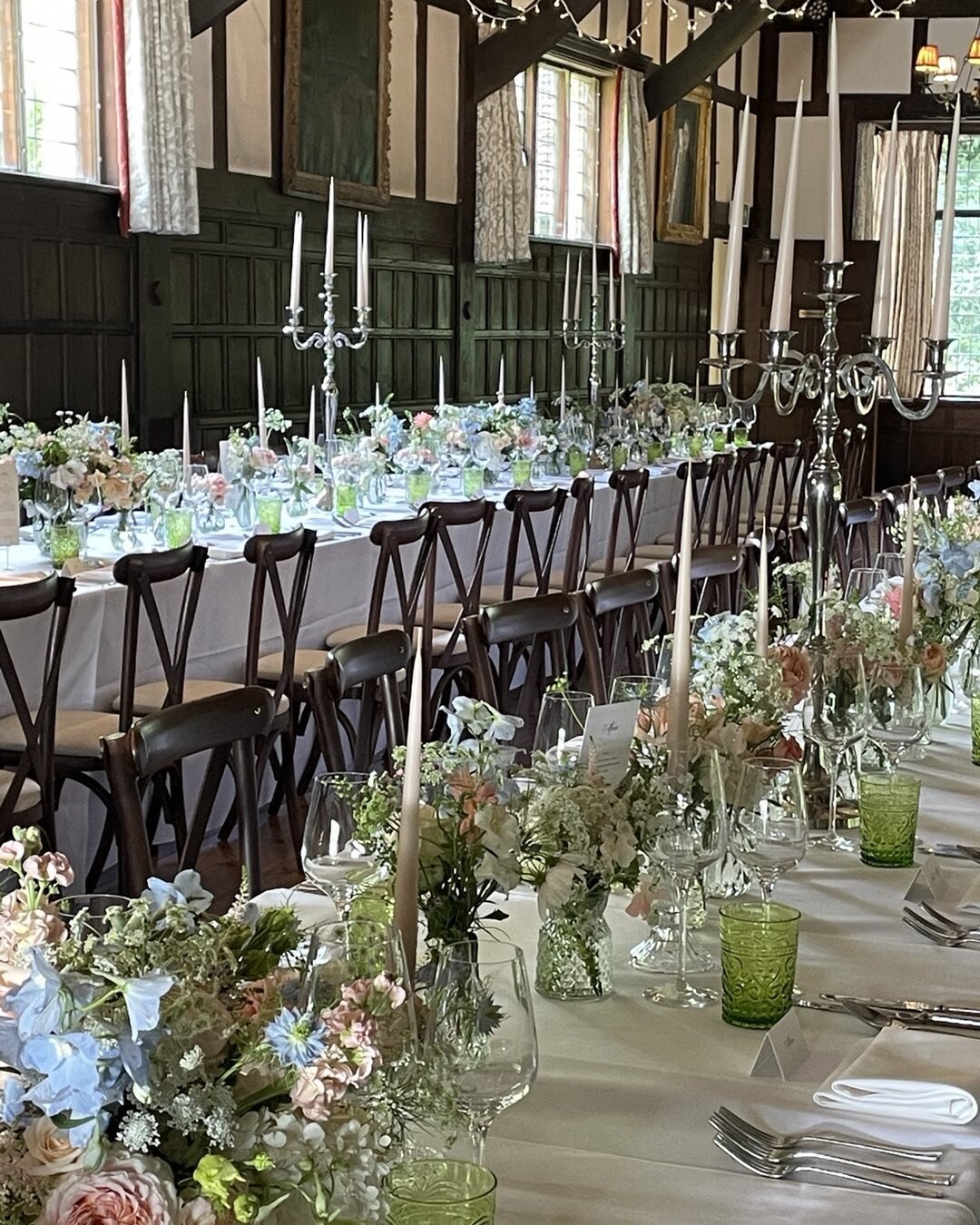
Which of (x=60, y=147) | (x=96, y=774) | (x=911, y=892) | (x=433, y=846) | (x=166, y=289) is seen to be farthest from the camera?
(x=166, y=289)

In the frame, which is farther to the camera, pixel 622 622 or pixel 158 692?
pixel 622 622

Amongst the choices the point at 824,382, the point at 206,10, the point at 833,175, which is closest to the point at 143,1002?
the point at 833,175

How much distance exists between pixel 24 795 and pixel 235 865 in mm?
1109

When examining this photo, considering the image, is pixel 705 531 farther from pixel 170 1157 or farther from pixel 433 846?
pixel 170 1157

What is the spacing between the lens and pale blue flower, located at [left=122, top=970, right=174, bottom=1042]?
1030mm

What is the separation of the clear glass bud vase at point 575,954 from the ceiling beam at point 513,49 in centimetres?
1041

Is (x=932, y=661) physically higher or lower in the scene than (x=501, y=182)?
lower

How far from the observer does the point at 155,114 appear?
8.09 metres

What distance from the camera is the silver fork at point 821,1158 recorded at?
1452 mm

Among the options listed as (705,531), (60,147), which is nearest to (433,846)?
(60,147)

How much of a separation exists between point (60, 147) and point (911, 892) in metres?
6.74

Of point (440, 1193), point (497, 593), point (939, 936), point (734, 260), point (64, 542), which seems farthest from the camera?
point (497, 593)

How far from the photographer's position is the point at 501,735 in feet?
6.44

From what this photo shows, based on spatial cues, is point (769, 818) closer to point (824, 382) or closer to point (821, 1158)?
point (821, 1158)
